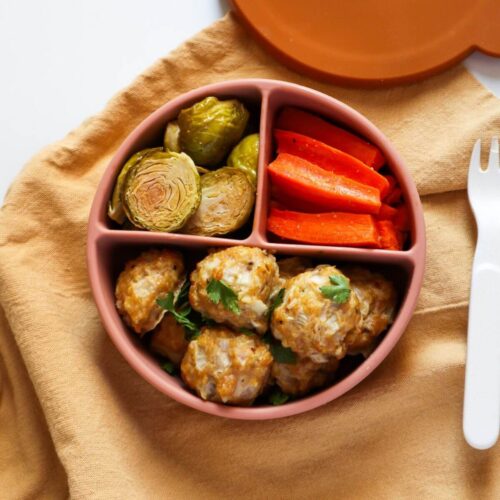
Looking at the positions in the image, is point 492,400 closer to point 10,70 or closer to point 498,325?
point 498,325

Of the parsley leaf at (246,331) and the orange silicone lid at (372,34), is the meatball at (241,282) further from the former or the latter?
the orange silicone lid at (372,34)

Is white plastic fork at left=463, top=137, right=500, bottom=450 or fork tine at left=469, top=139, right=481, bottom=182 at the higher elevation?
fork tine at left=469, top=139, right=481, bottom=182

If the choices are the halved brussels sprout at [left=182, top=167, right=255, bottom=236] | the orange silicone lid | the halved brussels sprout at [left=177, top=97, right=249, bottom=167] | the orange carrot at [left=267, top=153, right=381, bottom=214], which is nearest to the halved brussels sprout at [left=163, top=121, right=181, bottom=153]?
the halved brussels sprout at [left=177, top=97, right=249, bottom=167]

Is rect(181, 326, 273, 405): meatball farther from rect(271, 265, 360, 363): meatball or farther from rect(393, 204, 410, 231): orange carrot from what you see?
rect(393, 204, 410, 231): orange carrot

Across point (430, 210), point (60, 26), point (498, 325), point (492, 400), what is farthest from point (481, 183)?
point (60, 26)

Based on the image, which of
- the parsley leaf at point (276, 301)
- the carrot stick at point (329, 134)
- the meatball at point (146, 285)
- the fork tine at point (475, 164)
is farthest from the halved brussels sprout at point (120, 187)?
the fork tine at point (475, 164)

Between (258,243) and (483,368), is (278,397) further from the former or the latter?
(483,368)
